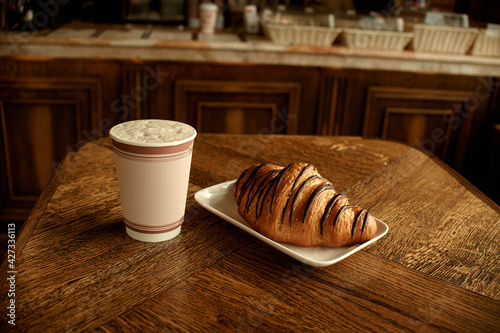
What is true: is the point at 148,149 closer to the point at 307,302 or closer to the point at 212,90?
the point at 307,302

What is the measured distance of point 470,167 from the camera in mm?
2562

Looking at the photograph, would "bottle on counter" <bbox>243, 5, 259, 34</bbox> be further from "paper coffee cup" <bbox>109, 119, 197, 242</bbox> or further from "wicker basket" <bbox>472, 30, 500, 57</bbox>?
"paper coffee cup" <bbox>109, 119, 197, 242</bbox>

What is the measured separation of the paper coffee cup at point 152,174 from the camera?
2.12ft

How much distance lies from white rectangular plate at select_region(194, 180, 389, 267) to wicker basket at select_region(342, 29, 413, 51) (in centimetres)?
160

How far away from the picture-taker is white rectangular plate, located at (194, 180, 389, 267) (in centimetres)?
65

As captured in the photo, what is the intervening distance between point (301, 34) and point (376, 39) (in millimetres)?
374

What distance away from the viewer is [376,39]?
2.25 m

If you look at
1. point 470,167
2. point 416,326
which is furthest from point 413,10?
point 416,326

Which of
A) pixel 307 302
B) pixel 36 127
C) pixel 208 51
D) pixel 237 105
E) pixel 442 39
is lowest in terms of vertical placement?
pixel 36 127

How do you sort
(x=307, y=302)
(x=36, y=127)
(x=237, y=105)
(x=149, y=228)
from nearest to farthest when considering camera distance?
(x=307, y=302)
(x=149, y=228)
(x=36, y=127)
(x=237, y=105)

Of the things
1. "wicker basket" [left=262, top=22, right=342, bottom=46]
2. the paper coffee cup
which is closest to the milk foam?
the paper coffee cup

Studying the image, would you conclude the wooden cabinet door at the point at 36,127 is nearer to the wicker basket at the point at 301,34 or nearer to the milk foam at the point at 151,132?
the wicker basket at the point at 301,34

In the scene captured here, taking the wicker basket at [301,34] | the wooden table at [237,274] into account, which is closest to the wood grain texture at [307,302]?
the wooden table at [237,274]

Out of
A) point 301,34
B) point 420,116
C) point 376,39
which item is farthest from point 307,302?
point 420,116
